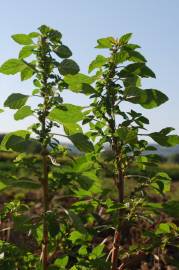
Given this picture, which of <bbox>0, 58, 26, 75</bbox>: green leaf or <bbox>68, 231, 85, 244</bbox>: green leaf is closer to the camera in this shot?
<bbox>0, 58, 26, 75</bbox>: green leaf

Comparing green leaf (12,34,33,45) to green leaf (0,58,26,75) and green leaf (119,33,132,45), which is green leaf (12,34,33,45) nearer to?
green leaf (0,58,26,75)

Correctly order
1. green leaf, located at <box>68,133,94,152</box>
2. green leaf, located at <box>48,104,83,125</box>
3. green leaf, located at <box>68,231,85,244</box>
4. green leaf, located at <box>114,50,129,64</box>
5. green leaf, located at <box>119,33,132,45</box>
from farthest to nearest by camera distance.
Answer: green leaf, located at <box>68,231,85,244</box> → green leaf, located at <box>119,33,132,45</box> → green leaf, located at <box>114,50,129,64</box> → green leaf, located at <box>48,104,83,125</box> → green leaf, located at <box>68,133,94,152</box>

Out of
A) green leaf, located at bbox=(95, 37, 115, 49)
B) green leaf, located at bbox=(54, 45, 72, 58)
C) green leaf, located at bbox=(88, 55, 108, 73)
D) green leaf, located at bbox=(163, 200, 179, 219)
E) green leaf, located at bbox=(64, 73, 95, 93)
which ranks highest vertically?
green leaf, located at bbox=(95, 37, 115, 49)

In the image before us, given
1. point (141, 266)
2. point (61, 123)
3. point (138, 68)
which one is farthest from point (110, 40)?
point (141, 266)

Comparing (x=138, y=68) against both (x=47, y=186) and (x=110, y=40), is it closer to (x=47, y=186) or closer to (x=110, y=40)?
(x=110, y=40)

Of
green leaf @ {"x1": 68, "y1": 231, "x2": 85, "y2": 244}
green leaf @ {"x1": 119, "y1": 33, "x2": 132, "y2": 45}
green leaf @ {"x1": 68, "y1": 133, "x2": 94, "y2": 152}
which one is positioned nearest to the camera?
green leaf @ {"x1": 68, "y1": 133, "x2": 94, "y2": 152}

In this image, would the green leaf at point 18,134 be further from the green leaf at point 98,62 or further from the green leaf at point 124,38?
the green leaf at point 124,38

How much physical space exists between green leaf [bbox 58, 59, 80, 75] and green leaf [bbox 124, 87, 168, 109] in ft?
1.17

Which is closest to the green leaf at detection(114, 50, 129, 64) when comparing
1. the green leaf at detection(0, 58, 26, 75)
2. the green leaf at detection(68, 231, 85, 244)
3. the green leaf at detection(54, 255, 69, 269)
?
the green leaf at detection(0, 58, 26, 75)

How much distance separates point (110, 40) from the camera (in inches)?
115

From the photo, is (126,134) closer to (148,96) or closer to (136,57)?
(148,96)

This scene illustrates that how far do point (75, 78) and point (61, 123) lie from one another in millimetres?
273

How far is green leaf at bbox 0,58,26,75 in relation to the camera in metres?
2.60

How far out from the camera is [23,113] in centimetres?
264
